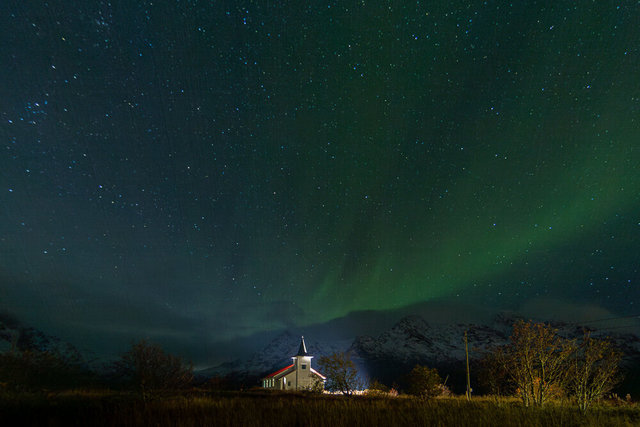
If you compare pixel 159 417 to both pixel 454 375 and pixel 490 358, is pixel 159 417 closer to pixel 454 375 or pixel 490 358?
pixel 490 358

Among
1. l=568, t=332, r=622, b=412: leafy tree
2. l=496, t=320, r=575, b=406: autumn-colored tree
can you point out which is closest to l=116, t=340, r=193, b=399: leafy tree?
l=496, t=320, r=575, b=406: autumn-colored tree

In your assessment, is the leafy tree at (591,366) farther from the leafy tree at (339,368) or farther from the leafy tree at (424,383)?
the leafy tree at (339,368)

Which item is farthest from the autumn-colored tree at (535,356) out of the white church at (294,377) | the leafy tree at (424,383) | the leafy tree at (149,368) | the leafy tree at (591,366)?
the white church at (294,377)

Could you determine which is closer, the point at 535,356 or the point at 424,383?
the point at 535,356

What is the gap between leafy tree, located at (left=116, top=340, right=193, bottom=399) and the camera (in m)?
17.6

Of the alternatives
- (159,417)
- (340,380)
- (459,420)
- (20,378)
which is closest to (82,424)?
(159,417)

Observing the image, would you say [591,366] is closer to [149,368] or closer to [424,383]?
[424,383]

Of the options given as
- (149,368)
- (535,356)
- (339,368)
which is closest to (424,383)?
(339,368)

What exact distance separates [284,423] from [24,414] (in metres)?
7.71

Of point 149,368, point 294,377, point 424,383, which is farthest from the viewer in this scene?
point 294,377

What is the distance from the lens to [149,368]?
1780 cm

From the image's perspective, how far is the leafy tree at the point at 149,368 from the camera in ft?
57.9

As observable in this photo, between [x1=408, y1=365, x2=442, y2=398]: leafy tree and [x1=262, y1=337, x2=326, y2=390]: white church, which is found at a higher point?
[x1=408, y1=365, x2=442, y2=398]: leafy tree

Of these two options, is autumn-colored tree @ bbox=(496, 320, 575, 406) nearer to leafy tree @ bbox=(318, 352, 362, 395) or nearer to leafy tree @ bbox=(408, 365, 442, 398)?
leafy tree @ bbox=(408, 365, 442, 398)
